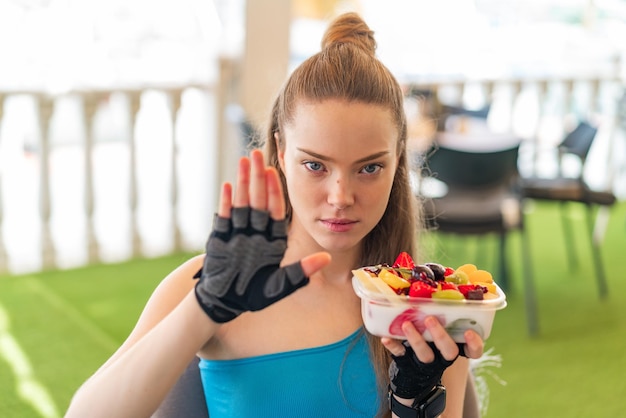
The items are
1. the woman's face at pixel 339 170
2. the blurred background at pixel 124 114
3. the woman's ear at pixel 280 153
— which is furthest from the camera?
the blurred background at pixel 124 114

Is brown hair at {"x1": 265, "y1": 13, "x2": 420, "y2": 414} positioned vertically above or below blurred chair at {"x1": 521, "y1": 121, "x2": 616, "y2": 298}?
above

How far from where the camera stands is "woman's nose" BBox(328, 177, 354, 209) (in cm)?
142

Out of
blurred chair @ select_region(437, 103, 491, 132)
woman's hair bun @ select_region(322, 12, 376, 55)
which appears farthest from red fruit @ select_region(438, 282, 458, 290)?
blurred chair @ select_region(437, 103, 491, 132)

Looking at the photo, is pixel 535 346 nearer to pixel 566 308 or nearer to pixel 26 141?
pixel 566 308

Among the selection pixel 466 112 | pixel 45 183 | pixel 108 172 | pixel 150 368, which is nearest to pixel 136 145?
pixel 108 172

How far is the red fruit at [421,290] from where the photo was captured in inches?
49.1

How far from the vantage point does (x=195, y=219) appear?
511 cm

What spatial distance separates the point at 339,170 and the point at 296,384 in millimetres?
387

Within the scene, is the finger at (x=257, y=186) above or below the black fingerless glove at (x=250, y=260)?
above

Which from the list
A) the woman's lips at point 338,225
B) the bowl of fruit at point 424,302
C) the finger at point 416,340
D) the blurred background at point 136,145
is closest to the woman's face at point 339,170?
the woman's lips at point 338,225

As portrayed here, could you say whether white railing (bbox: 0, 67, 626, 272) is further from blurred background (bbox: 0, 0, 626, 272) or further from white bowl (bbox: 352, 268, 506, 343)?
white bowl (bbox: 352, 268, 506, 343)

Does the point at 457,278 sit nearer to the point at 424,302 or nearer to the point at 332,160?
the point at 424,302

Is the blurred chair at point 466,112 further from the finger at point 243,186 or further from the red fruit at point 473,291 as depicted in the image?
the finger at point 243,186

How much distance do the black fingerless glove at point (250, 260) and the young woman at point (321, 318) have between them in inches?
2.8
